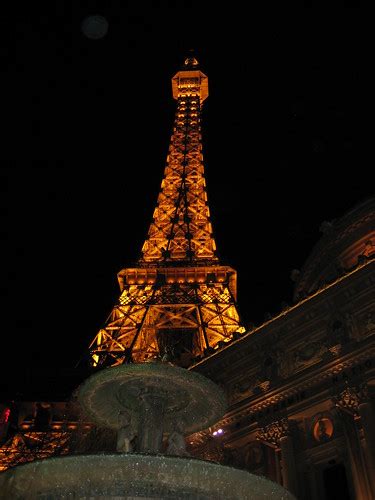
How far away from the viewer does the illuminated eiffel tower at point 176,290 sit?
2509 cm

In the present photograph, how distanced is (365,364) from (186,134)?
39245 millimetres

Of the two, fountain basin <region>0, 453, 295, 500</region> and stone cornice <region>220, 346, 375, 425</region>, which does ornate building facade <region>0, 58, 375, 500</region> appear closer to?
stone cornice <region>220, 346, 375, 425</region>

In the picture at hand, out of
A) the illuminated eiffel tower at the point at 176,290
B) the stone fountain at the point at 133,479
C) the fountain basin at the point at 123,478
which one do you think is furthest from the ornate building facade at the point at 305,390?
the illuminated eiffel tower at the point at 176,290

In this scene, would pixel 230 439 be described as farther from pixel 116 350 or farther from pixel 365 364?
pixel 116 350

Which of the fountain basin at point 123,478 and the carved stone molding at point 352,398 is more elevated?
the carved stone molding at point 352,398

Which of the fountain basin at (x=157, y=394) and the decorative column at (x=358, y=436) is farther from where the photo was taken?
the decorative column at (x=358, y=436)

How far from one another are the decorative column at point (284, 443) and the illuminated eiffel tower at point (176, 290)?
10.9 ft

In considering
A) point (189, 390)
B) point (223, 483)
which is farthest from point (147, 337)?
point (223, 483)

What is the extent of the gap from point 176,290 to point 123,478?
2301cm

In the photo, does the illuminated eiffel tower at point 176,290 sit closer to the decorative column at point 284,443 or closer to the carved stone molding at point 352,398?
the decorative column at point 284,443

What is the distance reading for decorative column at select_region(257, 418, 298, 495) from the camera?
11570mm

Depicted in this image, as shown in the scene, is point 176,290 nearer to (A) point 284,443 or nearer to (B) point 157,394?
(A) point 284,443

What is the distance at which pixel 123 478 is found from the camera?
6.60 meters

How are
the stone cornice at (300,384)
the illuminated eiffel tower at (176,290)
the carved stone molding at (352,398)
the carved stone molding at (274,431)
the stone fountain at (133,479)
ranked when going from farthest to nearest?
1. the illuminated eiffel tower at (176,290)
2. the carved stone molding at (274,431)
3. the stone cornice at (300,384)
4. the carved stone molding at (352,398)
5. the stone fountain at (133,479)
